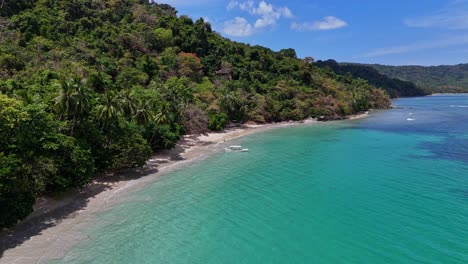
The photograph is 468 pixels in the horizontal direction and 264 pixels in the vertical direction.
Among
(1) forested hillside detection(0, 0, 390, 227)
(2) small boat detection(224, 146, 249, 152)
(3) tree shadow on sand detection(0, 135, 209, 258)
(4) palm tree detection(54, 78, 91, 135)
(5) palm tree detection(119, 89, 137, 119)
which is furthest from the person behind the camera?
(2) small boat detection(224, 146, 249, 152)

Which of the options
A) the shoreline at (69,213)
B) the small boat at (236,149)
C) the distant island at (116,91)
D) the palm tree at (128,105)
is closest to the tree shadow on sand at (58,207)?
the shoreline at (69,213)

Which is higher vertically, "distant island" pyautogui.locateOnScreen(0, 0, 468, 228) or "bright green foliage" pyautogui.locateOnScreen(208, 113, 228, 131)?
"distant island" pyautogui.locateOnScreen(0, 0, 468, 228)

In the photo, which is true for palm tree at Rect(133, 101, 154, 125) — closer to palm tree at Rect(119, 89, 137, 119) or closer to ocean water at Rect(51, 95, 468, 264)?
palm tree at Rect(119, 89, 137, 119)

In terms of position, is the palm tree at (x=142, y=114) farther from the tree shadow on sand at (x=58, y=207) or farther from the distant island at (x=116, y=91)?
the tree shadow on sand at (x=58, y=207)

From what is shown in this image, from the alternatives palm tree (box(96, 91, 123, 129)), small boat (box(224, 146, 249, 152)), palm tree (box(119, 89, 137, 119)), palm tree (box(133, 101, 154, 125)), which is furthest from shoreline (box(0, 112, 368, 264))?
small boat (box(224, 146, 249, 152))

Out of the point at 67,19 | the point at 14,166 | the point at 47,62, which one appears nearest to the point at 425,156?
the point at 14,166

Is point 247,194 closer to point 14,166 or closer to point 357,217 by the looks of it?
point 357,217

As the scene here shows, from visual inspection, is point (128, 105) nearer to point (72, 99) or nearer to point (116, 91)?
point (116, 91)

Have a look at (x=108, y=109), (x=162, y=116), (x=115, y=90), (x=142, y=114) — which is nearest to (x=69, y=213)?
(x=108, y=109)
